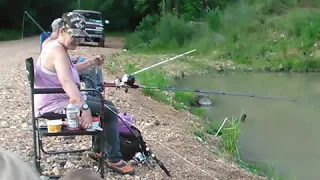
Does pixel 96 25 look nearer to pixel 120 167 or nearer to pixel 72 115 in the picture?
pixel 120 167

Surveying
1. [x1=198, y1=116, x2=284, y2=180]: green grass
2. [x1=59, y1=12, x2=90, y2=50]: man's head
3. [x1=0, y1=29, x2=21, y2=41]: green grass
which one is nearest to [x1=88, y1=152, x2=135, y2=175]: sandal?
[x1=59, y1=12, x2=90, y2=50]: man's head

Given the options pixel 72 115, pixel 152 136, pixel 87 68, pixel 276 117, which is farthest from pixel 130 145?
pixel 276 117

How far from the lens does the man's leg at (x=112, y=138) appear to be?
5.35 m

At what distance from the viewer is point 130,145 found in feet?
20.2

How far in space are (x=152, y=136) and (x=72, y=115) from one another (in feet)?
11.8

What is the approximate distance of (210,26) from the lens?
28.8 m

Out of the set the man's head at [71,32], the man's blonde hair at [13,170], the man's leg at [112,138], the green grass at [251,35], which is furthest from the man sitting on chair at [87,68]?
the green grass at [251,35]

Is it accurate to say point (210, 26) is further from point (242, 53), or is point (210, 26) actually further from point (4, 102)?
point (4, 102)

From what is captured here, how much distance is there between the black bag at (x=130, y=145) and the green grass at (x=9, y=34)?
93.1 ft

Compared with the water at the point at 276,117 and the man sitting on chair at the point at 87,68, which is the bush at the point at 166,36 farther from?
the man sitting on chair at the point at 87,68

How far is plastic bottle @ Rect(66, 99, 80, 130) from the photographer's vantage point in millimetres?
4902

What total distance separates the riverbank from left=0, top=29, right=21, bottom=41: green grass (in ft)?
43.2

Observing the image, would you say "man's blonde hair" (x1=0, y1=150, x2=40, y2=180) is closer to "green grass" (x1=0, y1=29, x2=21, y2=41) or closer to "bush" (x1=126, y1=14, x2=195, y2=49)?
"bush" (x1=126, y1=14, x2=195, y2=49)

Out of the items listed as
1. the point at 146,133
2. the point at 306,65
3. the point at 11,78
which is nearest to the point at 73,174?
the point at 146,133
